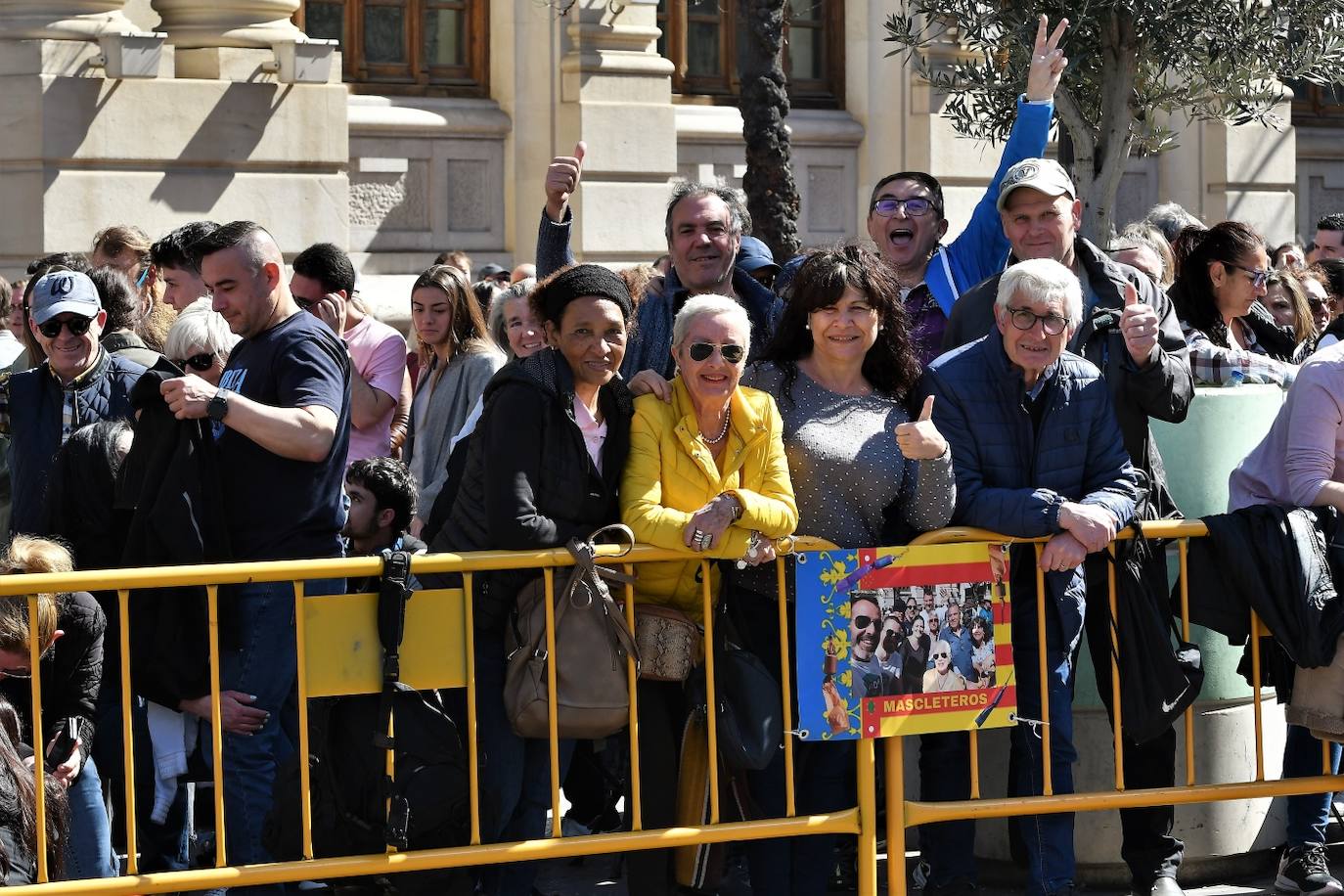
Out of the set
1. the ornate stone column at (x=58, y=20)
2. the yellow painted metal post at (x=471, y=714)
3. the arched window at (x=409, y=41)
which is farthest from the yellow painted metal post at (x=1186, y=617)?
the arched window at (x=409, y=41)

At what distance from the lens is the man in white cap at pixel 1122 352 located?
18.6ft

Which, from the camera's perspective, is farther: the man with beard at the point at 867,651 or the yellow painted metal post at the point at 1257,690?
the yellow painted metal post at the point at 1257,690

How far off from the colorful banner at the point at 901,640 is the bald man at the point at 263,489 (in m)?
1.40

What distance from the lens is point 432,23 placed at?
48.9 feet

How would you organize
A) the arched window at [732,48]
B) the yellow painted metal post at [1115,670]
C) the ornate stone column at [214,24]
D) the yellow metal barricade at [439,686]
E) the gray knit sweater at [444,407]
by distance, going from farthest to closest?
1. the arched window at [732,48]
2. the ornate stone column at [214,24]
3. the gray knit sweater at [444,407]
4. the yellow painted metal post at [1115,670]
5. the yellow metal barricade at [439,686]

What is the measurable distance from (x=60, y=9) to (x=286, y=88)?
1.48 m

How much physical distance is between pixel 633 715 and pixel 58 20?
27.1 ft

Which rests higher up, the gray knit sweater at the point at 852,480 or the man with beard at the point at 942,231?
the man with beard at the point at 942,231

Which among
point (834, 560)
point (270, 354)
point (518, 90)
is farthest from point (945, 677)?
point (518, 90)

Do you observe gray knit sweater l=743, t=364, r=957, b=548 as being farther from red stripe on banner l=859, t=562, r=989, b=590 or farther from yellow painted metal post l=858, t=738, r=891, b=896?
yellow painted metal post l=858, t=738, r=891, b=896

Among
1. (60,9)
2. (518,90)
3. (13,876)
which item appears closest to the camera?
(13,876)

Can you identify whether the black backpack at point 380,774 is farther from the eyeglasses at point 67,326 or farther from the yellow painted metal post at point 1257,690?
the yellow painted metal post at point 1257,690

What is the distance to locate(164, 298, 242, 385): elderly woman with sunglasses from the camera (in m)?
5.96

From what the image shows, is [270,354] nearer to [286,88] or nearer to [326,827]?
[326,827]
